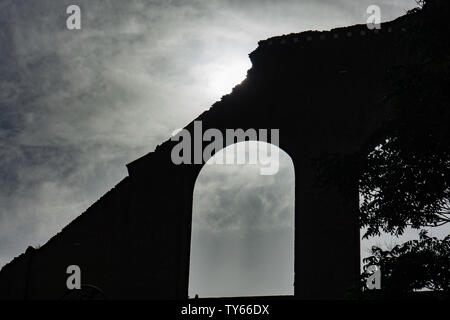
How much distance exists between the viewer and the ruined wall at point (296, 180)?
47.0 ft

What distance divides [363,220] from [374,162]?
35.0 inches

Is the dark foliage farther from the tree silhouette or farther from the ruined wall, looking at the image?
the ruined wall

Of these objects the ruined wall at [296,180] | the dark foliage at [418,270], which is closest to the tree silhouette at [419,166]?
the dark foliage at [418,270]

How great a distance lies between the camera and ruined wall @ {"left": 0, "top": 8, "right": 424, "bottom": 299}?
14336mm

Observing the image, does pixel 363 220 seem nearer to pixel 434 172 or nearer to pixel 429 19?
pixel 434 172

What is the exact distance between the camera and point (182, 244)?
49.1ft

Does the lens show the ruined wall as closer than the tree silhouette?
No

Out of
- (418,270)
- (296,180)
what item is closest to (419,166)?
(418,270)

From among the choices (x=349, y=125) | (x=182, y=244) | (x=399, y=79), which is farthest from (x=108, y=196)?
(x=399, y=79)

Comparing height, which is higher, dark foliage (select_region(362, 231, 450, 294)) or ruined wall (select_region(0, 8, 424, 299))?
ruined wall (select_region(0, 8, 424, 299))

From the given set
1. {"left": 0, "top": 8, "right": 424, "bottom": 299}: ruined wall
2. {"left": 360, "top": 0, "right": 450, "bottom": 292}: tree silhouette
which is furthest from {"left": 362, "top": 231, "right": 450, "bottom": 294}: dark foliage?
{"left": 0, "top": 8, "right": 424, "bottom": 299}: ruined wall

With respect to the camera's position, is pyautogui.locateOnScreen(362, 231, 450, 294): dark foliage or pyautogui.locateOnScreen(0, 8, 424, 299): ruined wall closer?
pyautogui.locateOnScreen(362, 231, 450, 294): dark foliage

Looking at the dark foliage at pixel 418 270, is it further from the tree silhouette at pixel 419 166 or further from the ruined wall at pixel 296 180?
the ruined wall at pixel 296 180
